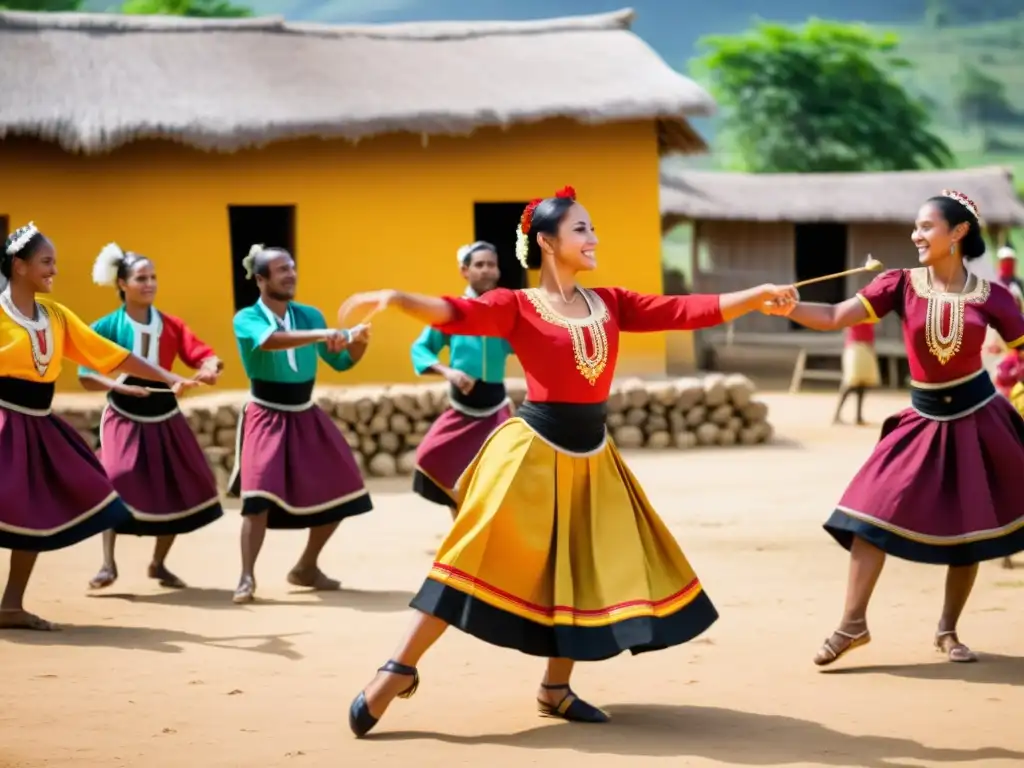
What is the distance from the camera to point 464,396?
9.09 metres

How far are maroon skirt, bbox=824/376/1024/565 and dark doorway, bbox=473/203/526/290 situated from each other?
1240 centimetres

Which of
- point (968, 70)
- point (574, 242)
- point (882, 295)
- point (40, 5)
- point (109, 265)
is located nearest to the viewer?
point (574, 242)

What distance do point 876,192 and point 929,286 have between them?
17.0 m

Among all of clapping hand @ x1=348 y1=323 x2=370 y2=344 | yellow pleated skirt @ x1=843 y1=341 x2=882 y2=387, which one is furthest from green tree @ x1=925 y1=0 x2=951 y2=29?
clapping hand @ x1=348 y1=323 x2=370 y2=344

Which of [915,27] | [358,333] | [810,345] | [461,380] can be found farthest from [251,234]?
[915,27]

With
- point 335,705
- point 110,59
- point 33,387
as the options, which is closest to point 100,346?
point 33,387

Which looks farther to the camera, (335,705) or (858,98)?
(858,98)

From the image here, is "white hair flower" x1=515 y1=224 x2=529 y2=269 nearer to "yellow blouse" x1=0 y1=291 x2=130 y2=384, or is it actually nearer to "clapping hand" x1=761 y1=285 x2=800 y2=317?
"clapping hand" x1=761 y1=285 x2=800 y2=317

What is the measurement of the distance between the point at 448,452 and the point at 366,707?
3.58 meters

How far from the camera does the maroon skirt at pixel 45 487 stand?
7219 millimetres

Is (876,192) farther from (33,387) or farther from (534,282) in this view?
(33,387)

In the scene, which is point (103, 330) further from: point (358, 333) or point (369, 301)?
point (369, 301)

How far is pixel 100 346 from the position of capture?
24.7 ft

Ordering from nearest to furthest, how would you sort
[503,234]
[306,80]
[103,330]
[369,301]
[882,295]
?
[369,301] → [882,295] → [103,330] → [306,80] → [503,234]
